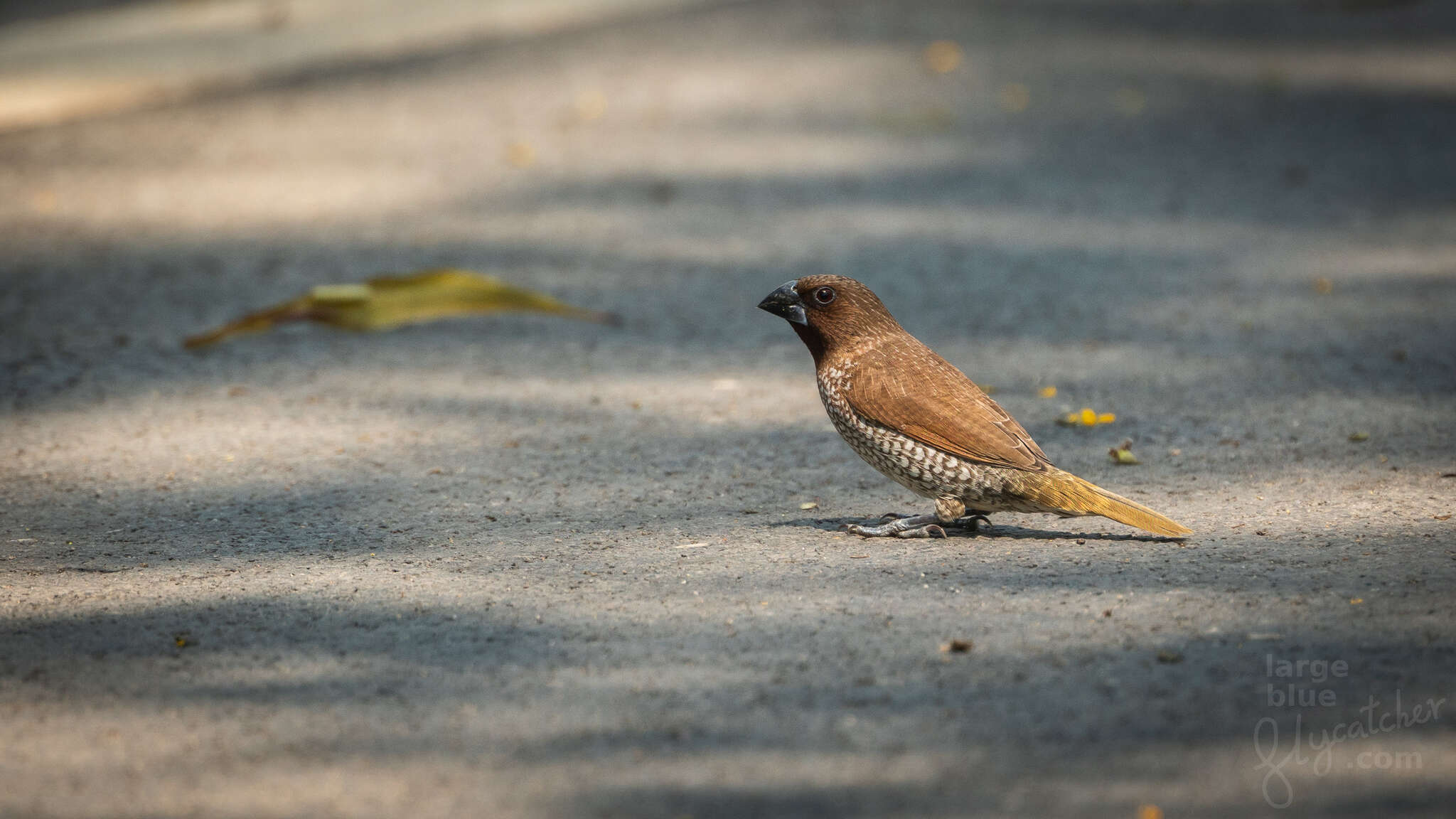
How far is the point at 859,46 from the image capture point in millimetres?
11438

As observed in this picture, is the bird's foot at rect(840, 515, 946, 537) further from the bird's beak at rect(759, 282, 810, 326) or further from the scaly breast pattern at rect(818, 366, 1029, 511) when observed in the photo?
the bird's beak at rect(759, 282, 810, 326)

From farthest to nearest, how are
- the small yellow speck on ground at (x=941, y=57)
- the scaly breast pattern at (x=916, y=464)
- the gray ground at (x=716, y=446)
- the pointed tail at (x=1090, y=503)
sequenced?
1. the small yellow speck on ground at (x=941, y=57)
2. the scaly breast pattern at (x=916, y=464)
3. the pointed tail at (x=1090, y=503)
4. the gray ground at (x=716, y=446)

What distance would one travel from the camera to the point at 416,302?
267 inches

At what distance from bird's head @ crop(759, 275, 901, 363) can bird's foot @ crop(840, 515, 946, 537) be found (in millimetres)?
543

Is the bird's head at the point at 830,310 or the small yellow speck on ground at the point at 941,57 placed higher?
the small yellow speck on ground at the point at 941,57

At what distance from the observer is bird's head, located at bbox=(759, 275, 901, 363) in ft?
14.0

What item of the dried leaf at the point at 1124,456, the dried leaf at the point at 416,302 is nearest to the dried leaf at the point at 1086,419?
the dried leaf at the point at 1124,456

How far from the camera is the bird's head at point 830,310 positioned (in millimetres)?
4254

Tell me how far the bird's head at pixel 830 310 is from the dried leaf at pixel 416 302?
257cm

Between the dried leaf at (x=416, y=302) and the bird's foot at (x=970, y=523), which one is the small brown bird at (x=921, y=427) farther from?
the dried leaf at (x=416, y=302)

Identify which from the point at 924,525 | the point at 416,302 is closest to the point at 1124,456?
the point at 924,525

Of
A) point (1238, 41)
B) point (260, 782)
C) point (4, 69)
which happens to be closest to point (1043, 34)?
point (1238, 41)

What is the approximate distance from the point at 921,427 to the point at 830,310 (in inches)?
20.3

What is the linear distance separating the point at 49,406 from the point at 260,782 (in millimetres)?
3337
